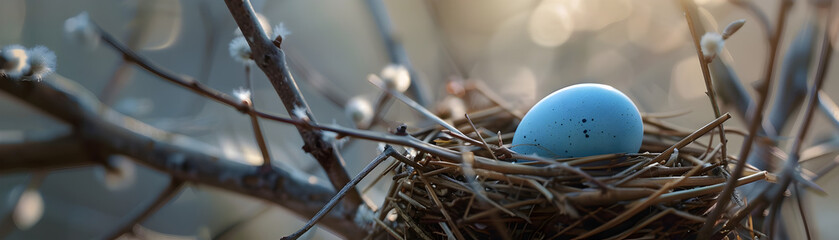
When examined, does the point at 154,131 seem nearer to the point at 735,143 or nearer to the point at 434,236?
the point at 434,236

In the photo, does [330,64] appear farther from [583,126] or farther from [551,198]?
[551,198]

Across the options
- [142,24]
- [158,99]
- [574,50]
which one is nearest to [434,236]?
[142,24]

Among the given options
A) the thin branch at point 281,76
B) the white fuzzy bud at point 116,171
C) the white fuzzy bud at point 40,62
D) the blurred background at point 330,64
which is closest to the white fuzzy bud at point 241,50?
the thin branch at point 281,76

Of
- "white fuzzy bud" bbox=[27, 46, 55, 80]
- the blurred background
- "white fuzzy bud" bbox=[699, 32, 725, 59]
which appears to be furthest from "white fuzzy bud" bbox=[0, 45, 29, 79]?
"white fuzzy bud" bbox=[699, 32, 725, 59]

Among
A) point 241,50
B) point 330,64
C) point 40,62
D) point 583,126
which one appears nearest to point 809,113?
point 583,126

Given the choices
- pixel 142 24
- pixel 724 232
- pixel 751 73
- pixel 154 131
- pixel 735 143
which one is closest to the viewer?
pixel 724 232
